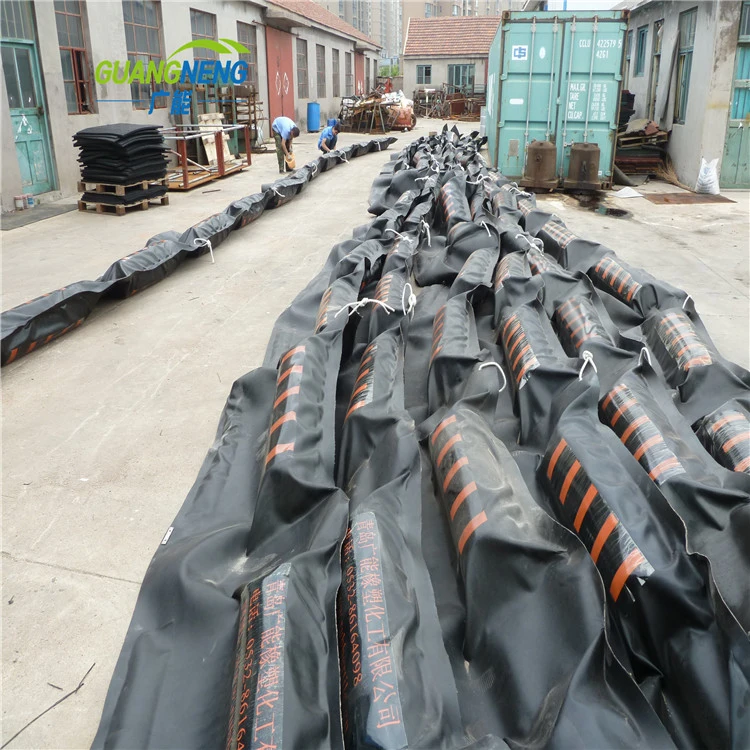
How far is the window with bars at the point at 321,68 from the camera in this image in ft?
78.4

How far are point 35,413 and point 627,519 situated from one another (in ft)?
9.30

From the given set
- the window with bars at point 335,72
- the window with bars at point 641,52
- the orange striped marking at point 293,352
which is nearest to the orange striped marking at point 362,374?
the orange striped marking at point 293,352

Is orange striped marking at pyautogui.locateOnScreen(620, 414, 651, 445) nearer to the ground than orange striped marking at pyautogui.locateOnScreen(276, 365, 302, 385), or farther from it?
nearer to the ground

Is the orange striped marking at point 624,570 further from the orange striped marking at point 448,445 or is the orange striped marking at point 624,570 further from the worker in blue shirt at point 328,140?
the worker in blue shirt at point 328,140

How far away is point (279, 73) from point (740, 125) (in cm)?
1338

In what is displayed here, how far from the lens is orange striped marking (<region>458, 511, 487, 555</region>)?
6.21 ft

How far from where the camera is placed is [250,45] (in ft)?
56.4

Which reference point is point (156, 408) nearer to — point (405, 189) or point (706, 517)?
point (706, 517)

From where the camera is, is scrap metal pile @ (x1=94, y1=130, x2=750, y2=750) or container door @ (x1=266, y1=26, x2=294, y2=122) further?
container door @ (x1=266, y1=26, x2=294, y2=122)

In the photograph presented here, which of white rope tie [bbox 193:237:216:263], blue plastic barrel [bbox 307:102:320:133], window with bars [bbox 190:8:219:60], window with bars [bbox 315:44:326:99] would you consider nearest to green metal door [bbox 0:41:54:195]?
white rope tie [bbox 193:237:216:263]

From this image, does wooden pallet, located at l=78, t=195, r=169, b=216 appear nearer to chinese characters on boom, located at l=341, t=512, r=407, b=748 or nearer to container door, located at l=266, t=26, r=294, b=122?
chinese characters on boom, located at l=341, t=512, r=407, b=748

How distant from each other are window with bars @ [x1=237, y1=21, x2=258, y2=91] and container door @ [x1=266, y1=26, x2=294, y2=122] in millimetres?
880

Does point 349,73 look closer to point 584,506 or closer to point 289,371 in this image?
point 289,371

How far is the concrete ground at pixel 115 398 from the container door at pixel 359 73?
2511 cm
